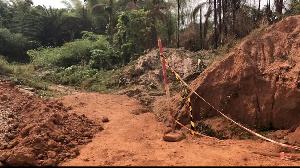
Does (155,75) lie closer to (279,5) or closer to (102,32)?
(279,5)

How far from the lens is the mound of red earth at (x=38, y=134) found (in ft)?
11.8

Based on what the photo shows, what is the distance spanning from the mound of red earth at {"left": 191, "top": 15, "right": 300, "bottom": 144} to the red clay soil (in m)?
0.56

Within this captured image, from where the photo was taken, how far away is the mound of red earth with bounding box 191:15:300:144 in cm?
399

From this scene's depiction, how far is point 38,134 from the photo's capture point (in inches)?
159

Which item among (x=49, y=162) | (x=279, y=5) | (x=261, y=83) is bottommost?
(x=49, y=162)

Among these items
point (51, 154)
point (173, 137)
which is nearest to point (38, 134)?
point (51, 154)

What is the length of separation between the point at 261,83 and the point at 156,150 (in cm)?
224

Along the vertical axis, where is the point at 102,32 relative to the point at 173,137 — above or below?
above

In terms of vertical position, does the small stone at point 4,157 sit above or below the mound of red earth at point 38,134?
below

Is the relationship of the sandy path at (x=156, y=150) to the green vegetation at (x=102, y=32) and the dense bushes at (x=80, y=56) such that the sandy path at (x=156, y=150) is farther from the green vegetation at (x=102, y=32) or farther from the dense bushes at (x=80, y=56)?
the dense bushes at (x=80, y=56)

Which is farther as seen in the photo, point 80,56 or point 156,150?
point 80,56

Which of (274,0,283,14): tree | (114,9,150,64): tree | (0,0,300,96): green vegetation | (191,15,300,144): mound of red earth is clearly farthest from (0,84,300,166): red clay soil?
(114,9,150,64): tree

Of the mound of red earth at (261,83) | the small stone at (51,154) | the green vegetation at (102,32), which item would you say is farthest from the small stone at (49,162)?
the green vegetation at (102,32)

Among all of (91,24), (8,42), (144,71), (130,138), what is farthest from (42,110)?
(91,24)
